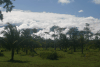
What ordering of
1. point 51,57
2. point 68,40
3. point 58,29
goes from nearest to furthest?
point 51,57
point 68,40
point 58,29

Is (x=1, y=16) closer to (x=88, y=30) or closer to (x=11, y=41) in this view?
(x=11, y=41)

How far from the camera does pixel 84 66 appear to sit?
14016 mm

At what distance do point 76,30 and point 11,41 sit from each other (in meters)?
75.0

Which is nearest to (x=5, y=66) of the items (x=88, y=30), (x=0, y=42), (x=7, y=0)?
(x=0, y=42)

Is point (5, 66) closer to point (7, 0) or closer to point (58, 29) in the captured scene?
point (7, 0)

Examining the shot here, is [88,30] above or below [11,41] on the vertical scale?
above

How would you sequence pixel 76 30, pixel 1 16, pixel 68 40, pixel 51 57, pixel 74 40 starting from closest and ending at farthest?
pixel 1 16 < pixel 51 57 < pixel 74 40 < pixel 68 40 < pixel 76 30

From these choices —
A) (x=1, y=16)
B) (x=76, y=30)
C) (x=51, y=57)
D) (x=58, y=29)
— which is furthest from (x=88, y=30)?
(x=1, y=16)

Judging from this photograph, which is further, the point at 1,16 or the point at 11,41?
the point at 11,41

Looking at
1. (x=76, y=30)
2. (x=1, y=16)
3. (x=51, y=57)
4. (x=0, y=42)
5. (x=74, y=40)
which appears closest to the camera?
(x=1, y=16)

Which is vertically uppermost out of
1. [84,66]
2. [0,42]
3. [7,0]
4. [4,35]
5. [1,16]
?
[7,0]

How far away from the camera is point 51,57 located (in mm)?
20797

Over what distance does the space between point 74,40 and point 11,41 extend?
30470 mm

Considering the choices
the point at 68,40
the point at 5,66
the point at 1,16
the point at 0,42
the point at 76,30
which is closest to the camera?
the point at 1,16
